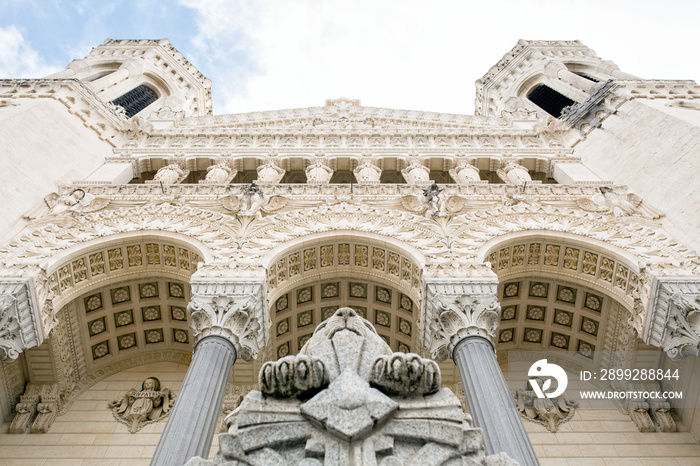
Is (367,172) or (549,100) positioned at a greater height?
(549,100)

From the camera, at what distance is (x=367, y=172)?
53.6 ft

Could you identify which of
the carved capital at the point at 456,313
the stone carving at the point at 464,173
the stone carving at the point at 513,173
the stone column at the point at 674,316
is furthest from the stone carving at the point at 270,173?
the stone column at the point at 674,316

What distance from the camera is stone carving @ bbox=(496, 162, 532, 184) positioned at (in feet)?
51.7

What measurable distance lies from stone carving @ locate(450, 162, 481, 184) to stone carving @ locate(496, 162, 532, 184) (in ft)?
2.67

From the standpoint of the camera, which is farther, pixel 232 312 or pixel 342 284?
pixel 342 284

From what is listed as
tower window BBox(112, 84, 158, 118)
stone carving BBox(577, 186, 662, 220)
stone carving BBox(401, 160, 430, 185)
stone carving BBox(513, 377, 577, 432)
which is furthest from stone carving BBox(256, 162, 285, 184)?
tower window BBox(112, 84, 158, 118)

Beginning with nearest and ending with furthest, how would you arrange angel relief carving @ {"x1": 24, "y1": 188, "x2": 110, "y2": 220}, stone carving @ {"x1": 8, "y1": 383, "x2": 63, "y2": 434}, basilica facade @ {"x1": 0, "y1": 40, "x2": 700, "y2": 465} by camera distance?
basilica facade @ {"x1": 0, "y1": 40, "x2": 700, "y2": 465} → stone carving @ {"x1": 8, "y1": 383, "x2": 63, "y2": 434} → angel relief carving @ {"x1": 24, "y1": 188, "x2": 110, "y2": 220}

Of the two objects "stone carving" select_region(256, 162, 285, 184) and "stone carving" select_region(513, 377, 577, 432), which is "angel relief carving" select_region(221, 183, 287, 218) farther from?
"stone carving" select_region(513, 377, 577, 432)

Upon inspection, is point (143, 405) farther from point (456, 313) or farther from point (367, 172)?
point (367, 172)

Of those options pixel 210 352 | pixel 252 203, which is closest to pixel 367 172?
pixel 252 203

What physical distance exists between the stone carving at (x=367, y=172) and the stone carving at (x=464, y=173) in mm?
2431

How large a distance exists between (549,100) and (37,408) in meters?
29.1

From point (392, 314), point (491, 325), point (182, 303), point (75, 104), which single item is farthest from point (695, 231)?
point (75, 104)

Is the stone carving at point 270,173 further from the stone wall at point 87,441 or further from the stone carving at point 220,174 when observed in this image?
the stone wall at point 87,441
